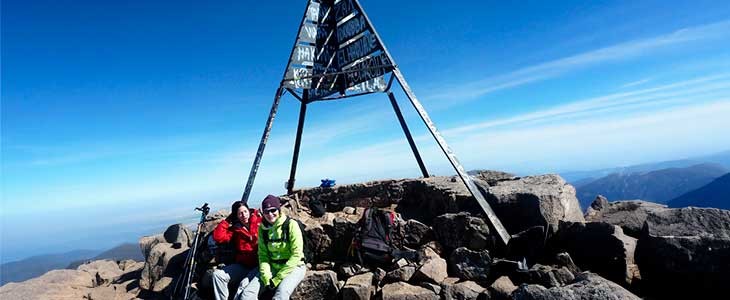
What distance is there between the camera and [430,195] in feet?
30.5

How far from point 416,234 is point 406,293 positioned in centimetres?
187

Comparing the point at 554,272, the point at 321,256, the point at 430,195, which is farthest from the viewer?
the point at 430,195

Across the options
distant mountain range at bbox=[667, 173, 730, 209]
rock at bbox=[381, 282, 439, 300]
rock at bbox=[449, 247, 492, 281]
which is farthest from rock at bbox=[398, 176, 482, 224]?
distant mountain range at bbox=[667, 173, 730, 209]

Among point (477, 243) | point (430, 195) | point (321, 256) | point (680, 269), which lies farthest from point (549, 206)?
point (321, 256)

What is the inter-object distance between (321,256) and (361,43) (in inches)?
217

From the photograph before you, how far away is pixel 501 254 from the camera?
23.4ft

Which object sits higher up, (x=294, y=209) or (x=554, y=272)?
(x=294, y=209)

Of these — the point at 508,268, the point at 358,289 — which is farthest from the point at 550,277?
the point at 358,289

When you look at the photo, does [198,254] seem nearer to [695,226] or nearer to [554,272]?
[554,272]

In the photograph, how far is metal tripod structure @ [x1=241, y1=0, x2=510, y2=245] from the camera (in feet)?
29.8

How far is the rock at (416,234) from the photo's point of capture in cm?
791

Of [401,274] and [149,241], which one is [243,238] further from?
[149,241]

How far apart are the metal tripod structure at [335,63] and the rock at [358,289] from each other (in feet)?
12.3

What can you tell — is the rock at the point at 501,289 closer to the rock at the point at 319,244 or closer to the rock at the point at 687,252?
the rock at the point at 687,252
